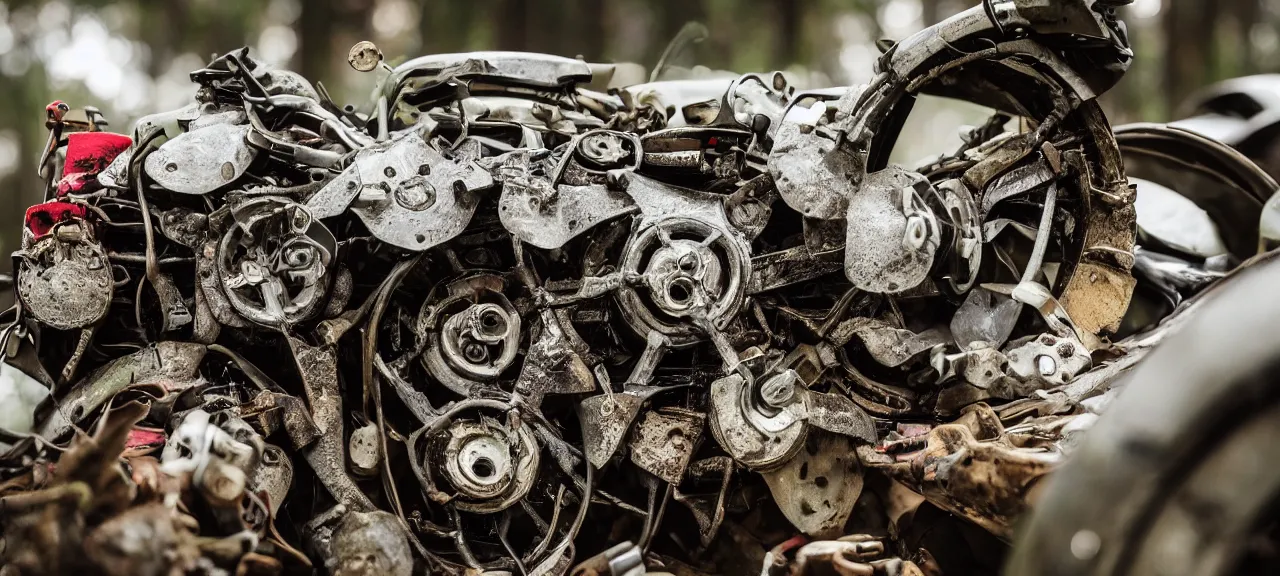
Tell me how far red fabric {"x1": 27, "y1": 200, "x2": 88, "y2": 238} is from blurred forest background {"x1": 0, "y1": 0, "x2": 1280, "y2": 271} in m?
6.22

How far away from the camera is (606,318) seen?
220 cm

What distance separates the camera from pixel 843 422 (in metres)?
2.11

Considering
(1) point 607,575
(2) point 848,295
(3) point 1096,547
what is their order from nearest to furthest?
(3) point 1096,547 < (1) point 607,575 < (2) point 848,295

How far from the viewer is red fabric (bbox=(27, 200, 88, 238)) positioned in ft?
6.98

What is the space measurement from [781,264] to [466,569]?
3.16 ft

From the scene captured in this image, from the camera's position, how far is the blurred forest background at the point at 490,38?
8438 millimetres

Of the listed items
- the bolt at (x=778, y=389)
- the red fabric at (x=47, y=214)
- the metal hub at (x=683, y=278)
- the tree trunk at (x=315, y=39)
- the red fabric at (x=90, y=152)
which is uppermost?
the tree trunk at (x=315, y=39)

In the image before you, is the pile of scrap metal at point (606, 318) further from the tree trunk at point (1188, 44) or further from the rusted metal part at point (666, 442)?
the tree trunk at point (1188, 44)

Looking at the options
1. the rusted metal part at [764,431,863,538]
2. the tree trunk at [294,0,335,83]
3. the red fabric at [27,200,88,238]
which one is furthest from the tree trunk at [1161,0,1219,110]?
the red fabric at [27,200,88,238]

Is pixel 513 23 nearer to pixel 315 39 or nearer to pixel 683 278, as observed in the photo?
pixel 315 39

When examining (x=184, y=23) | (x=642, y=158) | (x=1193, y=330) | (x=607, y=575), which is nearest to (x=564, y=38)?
(x=184, y=23)

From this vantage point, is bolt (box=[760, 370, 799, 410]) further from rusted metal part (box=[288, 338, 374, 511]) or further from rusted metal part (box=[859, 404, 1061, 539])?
rusted metal part (box=[288, 338, 374, 511])

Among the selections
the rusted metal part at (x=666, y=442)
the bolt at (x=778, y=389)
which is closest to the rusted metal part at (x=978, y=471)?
the bolt at (x=778, y=389)

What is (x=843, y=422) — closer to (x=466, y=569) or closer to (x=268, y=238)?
(x=466, y=569)
